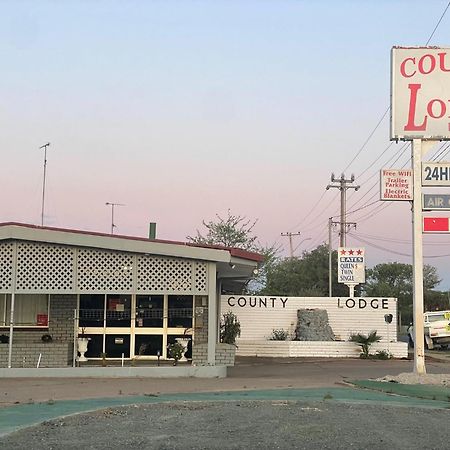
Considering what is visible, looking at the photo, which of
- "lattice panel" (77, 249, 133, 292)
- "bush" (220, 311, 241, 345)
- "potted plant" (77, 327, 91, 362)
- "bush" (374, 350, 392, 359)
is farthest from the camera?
"bush" (374, 350, 392, 359)

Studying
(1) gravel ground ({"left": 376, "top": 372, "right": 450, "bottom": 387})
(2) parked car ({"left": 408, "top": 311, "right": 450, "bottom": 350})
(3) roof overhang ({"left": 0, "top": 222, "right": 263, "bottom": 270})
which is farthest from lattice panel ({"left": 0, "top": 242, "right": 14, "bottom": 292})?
(2) parked car ({"left": 408, "top": 311, "right": 450, "bottom": 350})

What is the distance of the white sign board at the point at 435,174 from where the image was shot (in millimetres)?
17609

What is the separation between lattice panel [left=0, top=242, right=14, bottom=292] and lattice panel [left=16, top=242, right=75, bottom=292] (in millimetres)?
176

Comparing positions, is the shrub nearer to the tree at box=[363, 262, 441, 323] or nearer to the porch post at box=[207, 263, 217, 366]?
the porch post at box=[207, 263, 217, 366]

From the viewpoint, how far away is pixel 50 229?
17.5 m

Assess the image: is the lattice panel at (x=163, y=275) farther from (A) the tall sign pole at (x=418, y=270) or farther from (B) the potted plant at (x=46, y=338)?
(A) the tall sign pole at (x=418, y=270)

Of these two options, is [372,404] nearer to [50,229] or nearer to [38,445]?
[38,445]

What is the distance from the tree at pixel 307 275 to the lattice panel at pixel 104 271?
131ft

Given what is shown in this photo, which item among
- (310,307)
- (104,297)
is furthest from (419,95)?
(310,307)

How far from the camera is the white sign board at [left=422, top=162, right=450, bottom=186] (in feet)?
57.8

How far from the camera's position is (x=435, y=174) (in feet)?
57.9

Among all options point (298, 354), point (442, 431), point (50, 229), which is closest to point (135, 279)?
point (50, 229)

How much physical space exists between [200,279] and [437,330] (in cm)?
2143

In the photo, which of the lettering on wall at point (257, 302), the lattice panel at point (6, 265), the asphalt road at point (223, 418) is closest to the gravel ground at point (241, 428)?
→ the asphalt road at point (223, 418)
